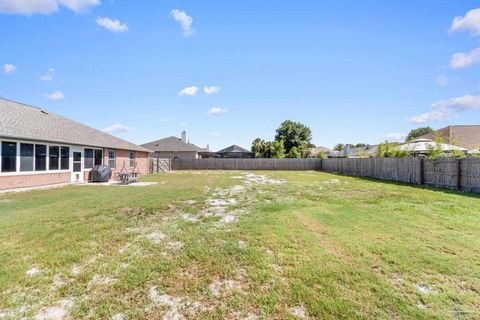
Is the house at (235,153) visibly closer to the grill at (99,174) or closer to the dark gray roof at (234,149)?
the dark gray roof at (234,149)

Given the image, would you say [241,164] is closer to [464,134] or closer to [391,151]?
[391,151]

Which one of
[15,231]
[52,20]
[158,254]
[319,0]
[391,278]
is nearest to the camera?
[391,278]

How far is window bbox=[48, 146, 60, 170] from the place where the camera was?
40.2ft

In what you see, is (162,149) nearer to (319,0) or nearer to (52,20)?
(52,20)

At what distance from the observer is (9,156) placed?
10227 millimetres

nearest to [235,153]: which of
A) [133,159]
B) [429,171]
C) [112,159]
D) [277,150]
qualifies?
[277,150]

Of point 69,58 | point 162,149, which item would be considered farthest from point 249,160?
point 69,58

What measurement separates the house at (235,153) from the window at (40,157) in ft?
115

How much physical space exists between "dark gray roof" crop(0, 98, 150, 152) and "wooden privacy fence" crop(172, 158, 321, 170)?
13561 mm

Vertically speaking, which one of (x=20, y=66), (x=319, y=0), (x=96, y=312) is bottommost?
(x=96, y=312)

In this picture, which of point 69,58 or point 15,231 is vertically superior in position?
point 69,58

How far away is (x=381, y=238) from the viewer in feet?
14.3

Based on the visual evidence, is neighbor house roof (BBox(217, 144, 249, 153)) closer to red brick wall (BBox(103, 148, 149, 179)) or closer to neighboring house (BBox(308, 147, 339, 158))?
neighboring house (BBox(308, 147, 339, 158))

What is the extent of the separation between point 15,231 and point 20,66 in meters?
14.6
